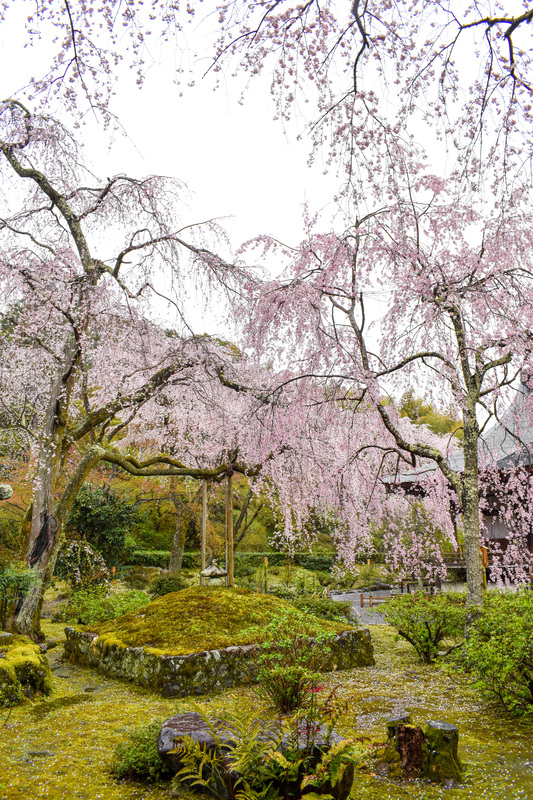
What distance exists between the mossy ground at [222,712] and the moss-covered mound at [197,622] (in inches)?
22.0

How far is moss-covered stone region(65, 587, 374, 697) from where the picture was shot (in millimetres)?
5875

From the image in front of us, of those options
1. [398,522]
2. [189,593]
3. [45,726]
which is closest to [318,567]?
[398,522]

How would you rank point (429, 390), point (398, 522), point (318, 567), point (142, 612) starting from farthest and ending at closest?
point (318, 567) < point (398, 522) < point (429, 390) < point (142, 612)

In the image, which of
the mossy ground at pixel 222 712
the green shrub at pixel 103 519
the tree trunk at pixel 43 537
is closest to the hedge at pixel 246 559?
the green shrub at pixel 103 519

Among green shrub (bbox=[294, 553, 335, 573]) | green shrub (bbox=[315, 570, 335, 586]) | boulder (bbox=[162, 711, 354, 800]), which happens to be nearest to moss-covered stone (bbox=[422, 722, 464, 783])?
boulder (bbox=[162, 711, 354, 800])

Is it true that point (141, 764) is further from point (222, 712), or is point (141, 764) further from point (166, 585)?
point (166, 585)

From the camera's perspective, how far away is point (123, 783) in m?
3.50

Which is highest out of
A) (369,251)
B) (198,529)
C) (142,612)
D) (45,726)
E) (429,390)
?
(369,251)

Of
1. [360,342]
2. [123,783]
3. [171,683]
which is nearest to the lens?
[123,783]

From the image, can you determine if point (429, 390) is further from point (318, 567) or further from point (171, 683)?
point (318, 567)

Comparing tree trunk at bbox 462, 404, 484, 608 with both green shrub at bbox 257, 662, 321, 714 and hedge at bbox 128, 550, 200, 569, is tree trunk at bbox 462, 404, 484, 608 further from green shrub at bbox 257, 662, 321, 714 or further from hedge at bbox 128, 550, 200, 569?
hedge at bbox 128, 550, 200, 569

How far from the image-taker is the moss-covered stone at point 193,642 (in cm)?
588

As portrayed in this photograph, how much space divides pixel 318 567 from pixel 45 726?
17.1 m

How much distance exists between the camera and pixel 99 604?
29.9 feet
